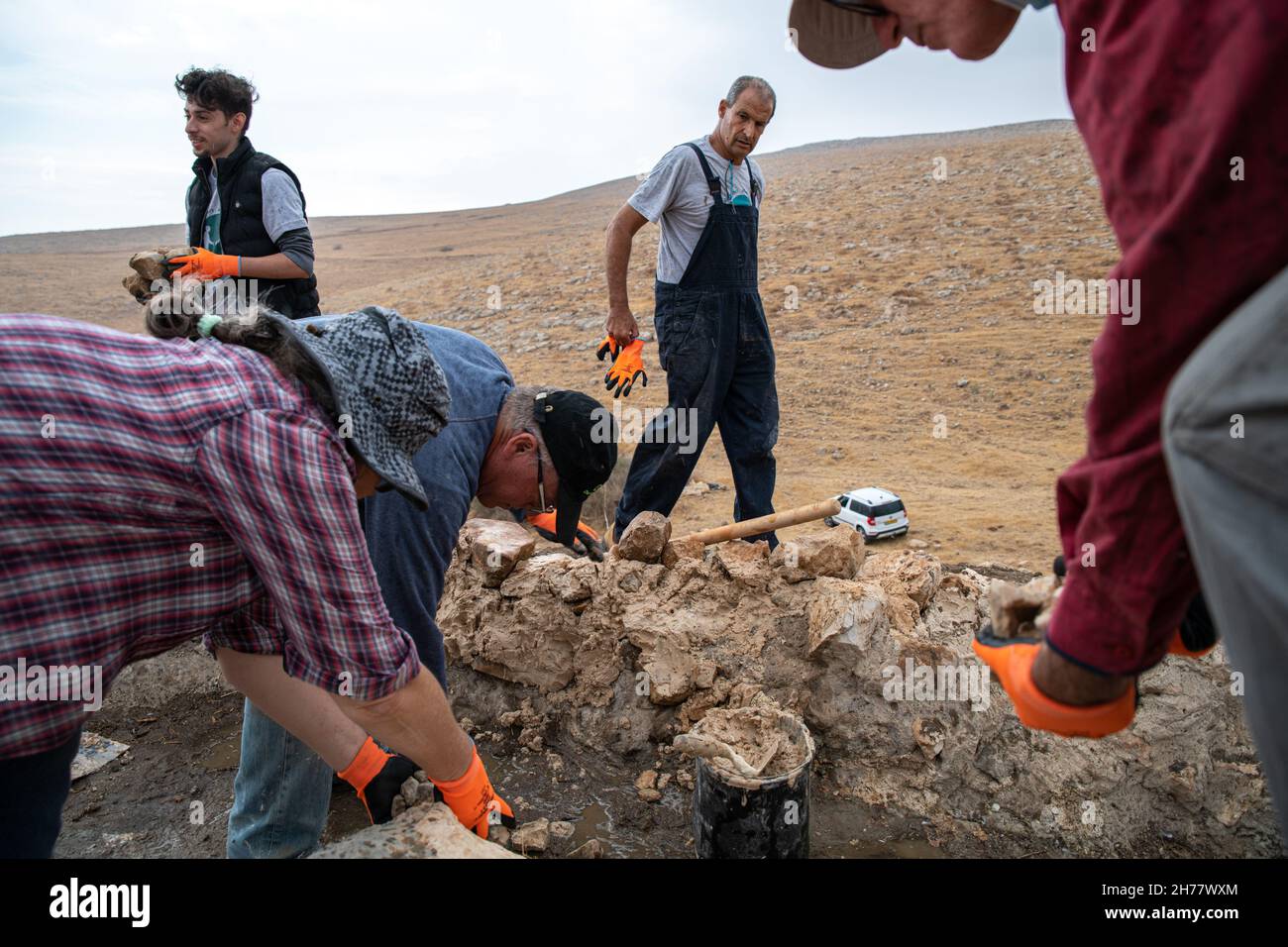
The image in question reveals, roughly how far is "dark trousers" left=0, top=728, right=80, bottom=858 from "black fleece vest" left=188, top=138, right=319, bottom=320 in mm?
2282

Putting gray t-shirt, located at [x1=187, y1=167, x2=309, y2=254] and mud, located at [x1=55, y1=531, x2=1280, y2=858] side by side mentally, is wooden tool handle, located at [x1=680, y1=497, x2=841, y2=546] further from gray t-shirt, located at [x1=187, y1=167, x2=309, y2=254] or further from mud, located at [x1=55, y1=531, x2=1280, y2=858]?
gray t-shirt, located at [x1=187, y1=167, x2=309, y2=254]

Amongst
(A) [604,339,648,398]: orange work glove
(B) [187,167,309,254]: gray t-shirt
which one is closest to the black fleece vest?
(B) [187,167,309,254]: gray t-shirt

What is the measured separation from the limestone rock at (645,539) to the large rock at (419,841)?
5.00 feet

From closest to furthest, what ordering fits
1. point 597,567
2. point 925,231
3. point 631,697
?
point 631,697, point 597,567, point 925,231

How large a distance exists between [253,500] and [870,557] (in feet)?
8.57

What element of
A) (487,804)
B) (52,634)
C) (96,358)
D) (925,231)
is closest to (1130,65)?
(96,358)

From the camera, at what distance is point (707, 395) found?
3545 millimetres

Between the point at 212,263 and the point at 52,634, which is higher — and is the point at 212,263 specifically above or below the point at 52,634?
above

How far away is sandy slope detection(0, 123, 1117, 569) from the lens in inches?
268

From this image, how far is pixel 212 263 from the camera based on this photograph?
10.9ft

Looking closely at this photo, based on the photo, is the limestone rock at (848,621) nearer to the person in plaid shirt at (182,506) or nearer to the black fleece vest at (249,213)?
the person in plaid shirt at (182,506)

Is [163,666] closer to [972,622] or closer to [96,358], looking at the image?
[96,358]

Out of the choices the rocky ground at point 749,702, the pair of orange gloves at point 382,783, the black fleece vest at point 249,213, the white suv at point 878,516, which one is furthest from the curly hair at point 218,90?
the white suv at point 878,516

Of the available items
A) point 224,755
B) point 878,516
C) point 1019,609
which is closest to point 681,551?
point 224,755
